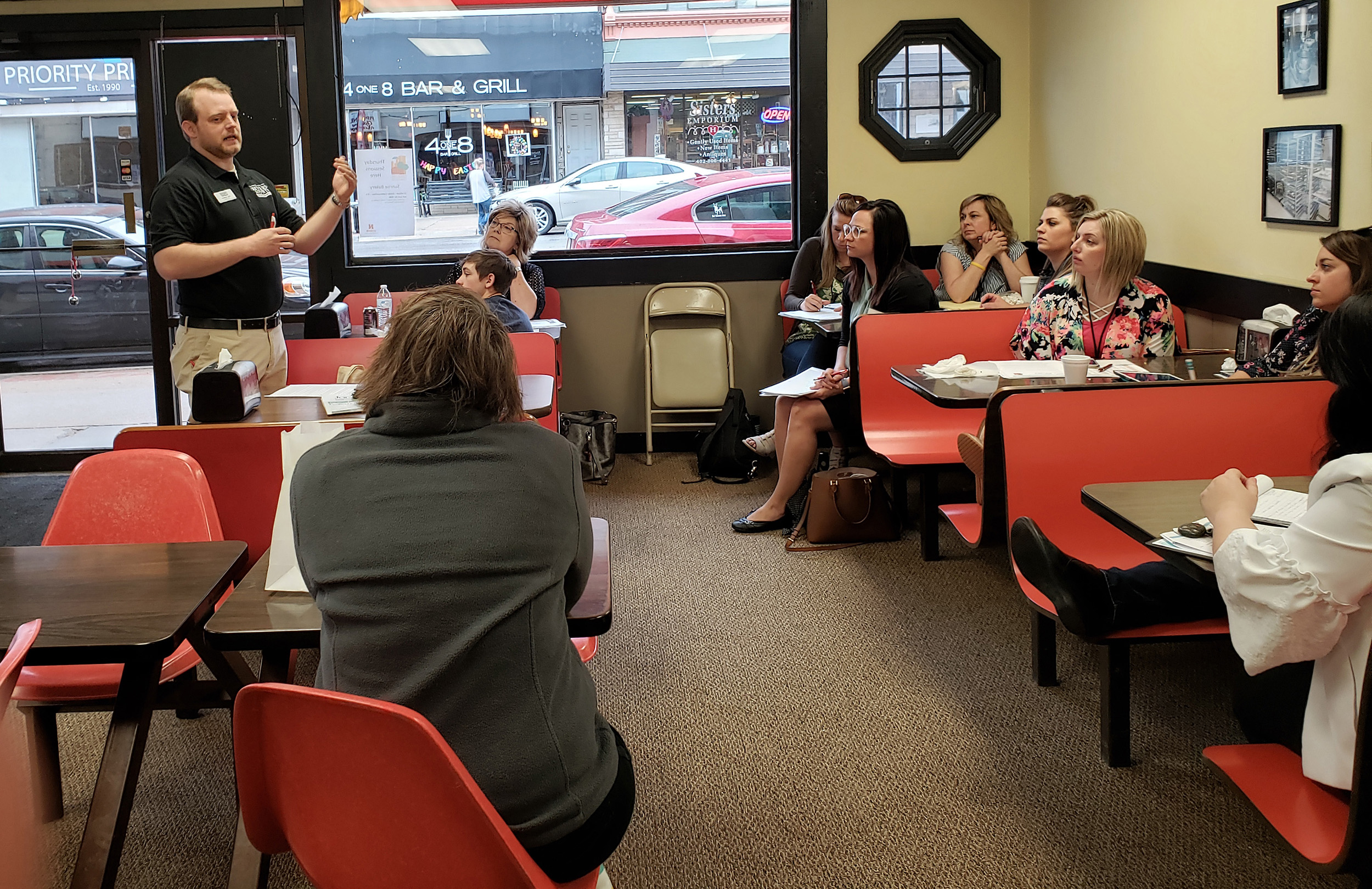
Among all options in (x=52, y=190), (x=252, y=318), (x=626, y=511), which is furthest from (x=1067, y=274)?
(x=52, y=190)

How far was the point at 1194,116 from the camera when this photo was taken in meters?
4.41

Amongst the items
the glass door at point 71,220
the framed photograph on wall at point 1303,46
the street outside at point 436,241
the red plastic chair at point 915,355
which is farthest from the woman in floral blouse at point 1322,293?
the glass door at point 71,220

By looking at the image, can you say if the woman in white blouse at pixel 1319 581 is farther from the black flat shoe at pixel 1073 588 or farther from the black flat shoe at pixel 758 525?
the black flat shoe at pixel 758 525

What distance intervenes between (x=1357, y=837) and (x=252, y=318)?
3645 millimetres

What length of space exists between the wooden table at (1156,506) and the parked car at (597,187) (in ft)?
13.9

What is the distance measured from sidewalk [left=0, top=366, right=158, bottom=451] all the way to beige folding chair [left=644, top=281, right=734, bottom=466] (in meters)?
2.86

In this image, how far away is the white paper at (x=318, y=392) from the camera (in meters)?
3.39

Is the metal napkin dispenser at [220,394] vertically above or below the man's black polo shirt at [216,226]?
below

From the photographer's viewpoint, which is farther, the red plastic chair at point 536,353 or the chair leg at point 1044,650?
the red plastic chair at point 536,353

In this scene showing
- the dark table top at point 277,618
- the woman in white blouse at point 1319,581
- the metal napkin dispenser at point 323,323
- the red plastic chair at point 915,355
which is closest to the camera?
the woman in white blouse at point 1319,581

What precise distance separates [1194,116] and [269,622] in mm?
4053

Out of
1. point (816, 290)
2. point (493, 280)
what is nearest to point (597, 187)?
point (816, 290)

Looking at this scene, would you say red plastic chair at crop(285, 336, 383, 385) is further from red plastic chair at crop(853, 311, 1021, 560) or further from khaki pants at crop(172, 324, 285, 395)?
red plastic chair at crop(853, 311, 1021, 560)

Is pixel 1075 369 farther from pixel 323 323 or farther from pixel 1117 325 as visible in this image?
pixel 323 323
